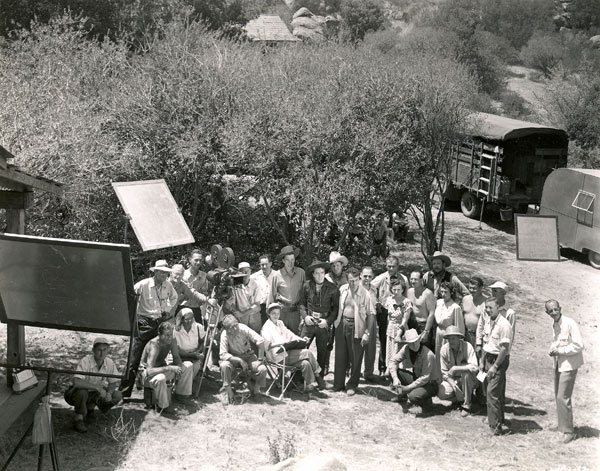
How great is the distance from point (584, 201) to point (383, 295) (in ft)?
27.2

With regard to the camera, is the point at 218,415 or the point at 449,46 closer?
the point at 218,415

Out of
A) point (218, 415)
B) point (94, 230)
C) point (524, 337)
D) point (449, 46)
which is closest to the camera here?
point (218, 415)

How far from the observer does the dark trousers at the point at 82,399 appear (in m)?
7.64

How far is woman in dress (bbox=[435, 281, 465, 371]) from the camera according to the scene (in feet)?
30.2

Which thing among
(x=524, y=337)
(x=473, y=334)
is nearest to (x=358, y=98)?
(x=524, y=337)

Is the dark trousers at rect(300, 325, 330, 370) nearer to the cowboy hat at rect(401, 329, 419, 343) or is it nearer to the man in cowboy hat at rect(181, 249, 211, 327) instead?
the cowboy hat at rect(401, 329, 419, 343)

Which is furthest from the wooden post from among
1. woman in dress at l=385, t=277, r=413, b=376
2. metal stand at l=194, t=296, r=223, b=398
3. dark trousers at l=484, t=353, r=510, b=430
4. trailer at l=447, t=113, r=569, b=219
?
trailer at l=447, t=113, r=569, b=219

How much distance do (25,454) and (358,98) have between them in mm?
9614

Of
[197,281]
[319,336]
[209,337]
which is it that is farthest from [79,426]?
[319,336]

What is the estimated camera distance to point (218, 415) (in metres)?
8.30

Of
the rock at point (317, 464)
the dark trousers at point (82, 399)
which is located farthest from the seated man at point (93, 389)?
the rock at point (317, 464)

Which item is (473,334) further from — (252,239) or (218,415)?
(252,239)

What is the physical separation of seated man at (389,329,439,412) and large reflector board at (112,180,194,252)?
10.8 feet

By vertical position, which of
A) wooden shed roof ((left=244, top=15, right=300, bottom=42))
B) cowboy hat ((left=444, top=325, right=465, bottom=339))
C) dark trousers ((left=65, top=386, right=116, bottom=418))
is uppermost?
wooden shed roof ((left=244, top=15, right=300, bottom=42))
